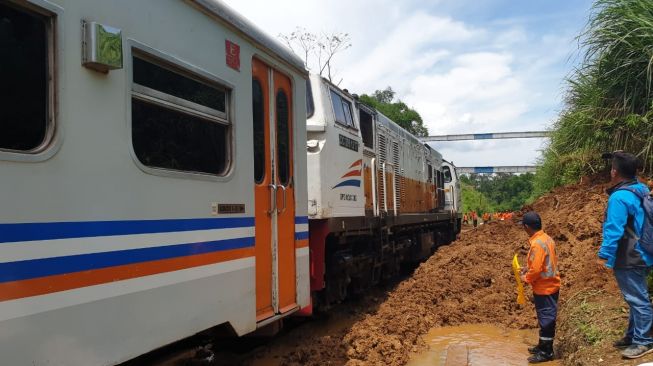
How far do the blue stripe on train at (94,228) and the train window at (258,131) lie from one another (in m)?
0.83

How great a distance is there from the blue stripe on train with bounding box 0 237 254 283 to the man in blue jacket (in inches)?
130

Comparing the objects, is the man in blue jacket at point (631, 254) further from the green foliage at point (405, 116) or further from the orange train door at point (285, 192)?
the green foliage at point (405, 116)

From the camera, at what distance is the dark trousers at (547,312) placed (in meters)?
5.44

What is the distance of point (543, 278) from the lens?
5438 millimetres

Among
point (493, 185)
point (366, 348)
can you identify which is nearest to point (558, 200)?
point (366, 348)

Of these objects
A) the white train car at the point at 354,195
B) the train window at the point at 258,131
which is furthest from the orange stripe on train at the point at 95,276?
the white train car at the point at 354,195

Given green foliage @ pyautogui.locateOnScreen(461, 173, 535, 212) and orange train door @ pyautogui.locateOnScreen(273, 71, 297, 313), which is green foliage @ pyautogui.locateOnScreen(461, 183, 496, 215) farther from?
orange train door @ pyautogui.locateOnScreen(273, 71, 297, 313)

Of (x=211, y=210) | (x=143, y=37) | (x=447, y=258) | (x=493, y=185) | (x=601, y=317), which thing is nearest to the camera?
(x=143, y=37)

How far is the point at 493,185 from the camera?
305 ft

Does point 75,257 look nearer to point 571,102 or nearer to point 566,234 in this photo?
point 566,234

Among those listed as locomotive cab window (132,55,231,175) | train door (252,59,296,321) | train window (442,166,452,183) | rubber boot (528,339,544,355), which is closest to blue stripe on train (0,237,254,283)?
locomotive cab window (132,55,231,175)

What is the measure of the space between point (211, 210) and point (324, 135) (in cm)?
334

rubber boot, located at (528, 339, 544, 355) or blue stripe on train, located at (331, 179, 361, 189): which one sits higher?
blue stripe on train, located at (331, 179, 361, 189)

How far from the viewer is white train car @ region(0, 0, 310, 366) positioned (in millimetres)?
2355
